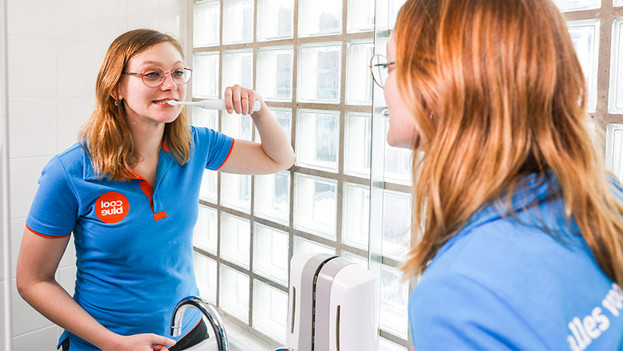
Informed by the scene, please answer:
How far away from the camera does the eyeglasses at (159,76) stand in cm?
78

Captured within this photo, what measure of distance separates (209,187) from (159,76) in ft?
0.96

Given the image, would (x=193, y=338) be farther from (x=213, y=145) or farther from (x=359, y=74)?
(x=359, y=74)

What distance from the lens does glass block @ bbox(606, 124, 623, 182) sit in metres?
0.80

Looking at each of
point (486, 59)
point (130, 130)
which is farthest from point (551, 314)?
point (130, 130)

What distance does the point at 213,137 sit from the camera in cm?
99

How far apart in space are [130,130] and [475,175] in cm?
57

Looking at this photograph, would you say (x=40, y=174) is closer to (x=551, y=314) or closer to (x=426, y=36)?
(x=426, y=36)

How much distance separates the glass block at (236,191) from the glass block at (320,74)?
23cm

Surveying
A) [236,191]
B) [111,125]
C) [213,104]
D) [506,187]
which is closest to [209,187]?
[236,191]

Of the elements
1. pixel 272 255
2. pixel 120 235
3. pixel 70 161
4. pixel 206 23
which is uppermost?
pixel 206 23

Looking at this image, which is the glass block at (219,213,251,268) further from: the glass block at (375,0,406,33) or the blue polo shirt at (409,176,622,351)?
the blue polo shirt at (409,176,622,351)

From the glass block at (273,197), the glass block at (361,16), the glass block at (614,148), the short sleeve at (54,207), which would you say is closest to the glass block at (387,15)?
the glass block at (361,16)

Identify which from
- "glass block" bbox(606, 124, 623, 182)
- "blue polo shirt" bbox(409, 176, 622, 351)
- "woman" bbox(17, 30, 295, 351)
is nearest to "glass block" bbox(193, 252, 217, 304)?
"woman" bbox(17, 30, 295, 351)

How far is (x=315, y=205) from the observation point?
1118 millimetres
